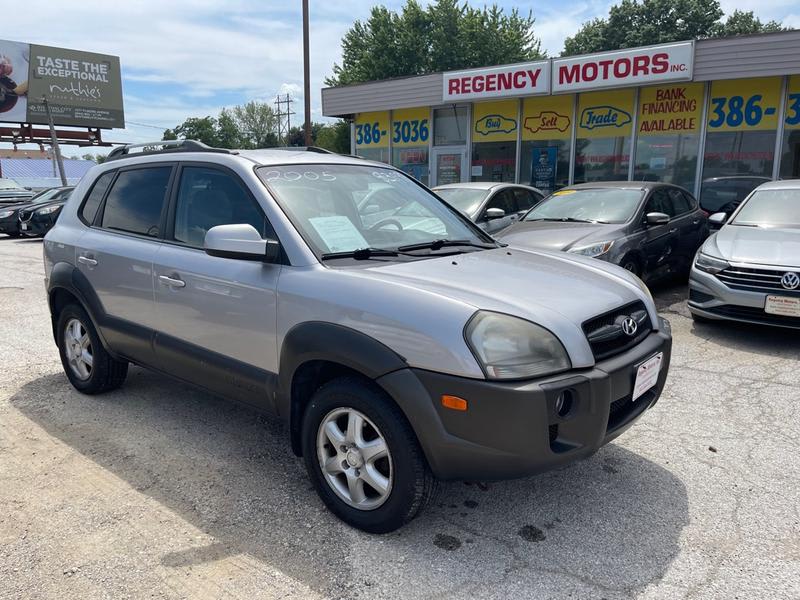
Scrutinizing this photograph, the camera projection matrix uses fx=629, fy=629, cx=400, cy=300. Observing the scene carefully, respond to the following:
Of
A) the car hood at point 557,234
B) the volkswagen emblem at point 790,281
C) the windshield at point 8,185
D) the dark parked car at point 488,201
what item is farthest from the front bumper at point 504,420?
the windshield at point 8,185

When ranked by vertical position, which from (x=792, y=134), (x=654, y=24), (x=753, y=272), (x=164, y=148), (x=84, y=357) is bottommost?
(x=84, y=357)

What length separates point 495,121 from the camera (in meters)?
15.2

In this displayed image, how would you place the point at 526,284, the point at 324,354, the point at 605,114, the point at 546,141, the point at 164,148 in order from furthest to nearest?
the point at 546,141 → the point at 605,114 → the point at 164,148 → the point at 526,284 → the point at 324,354

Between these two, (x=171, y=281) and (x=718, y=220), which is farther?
Answer: (x=718, y=220)

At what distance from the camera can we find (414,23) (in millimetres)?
35906

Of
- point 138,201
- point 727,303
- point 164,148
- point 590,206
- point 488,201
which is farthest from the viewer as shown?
point 488,201

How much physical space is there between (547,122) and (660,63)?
3.07 metres

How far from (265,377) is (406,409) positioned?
0.92 metres

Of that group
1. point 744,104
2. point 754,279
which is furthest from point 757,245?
point 744,104

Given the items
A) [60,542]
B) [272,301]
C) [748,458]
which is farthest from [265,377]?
[748,458]

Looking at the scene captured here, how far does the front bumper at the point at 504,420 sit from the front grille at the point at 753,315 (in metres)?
3.74

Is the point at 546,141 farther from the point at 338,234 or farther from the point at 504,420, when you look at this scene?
the point at 504,420

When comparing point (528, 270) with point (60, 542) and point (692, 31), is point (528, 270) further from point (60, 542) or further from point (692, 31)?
point (692, 31)

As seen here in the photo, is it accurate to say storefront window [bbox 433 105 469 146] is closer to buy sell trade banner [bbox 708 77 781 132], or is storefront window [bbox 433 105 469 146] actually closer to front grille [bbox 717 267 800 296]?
buy sell trade banner [bbox 708 77 781 132]
